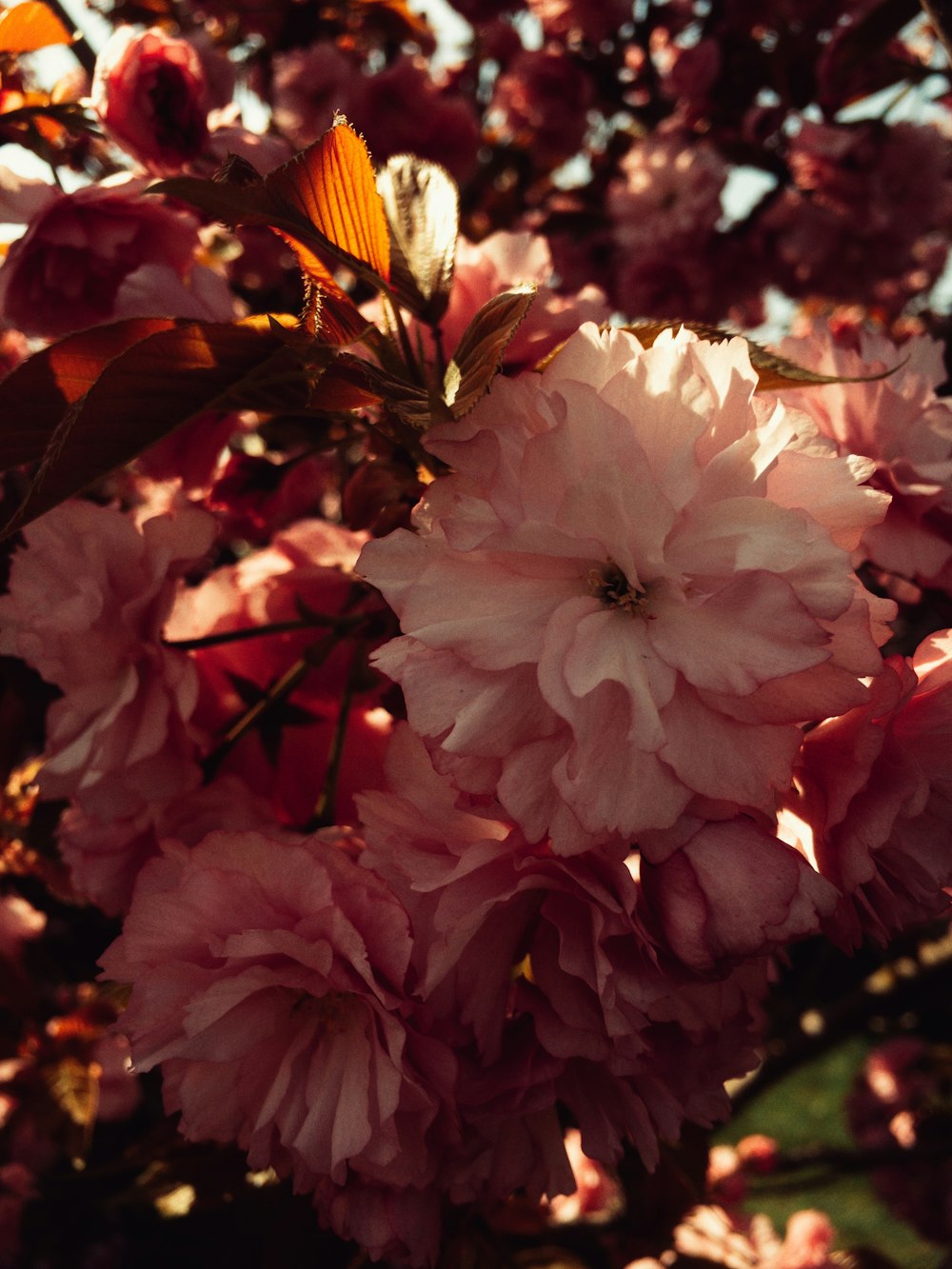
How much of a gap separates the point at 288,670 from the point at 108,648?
5.7 inches

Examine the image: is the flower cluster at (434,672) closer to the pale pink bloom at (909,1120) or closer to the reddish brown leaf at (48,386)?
the reddish brown leaf at (48,386)

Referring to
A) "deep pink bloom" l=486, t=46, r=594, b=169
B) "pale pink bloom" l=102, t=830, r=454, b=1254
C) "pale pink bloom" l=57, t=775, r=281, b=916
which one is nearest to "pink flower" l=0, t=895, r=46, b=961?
"pale pink bloom" l=57, t=775, r=281, b=916

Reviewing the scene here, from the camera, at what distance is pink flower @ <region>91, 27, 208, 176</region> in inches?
32.7

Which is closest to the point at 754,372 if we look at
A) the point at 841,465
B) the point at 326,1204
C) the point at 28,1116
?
the point at 841,465

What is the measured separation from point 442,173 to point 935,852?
50 cm

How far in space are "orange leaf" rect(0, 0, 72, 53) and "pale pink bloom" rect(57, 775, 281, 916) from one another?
2.05 ft

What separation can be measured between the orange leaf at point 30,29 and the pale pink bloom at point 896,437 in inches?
25.4

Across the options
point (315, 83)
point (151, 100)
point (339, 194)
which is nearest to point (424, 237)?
point (339, 194)

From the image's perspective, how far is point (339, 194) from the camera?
0.55 m

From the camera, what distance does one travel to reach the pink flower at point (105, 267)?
788 mm

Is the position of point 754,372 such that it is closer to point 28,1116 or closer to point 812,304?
point 28,1116

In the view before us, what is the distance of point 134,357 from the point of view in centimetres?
53

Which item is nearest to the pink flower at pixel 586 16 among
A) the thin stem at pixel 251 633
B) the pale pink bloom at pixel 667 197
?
the pale pink bloom at pixel 667 197

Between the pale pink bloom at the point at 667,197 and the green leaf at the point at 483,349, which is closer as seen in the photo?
the green leaf at the point at 483,349
